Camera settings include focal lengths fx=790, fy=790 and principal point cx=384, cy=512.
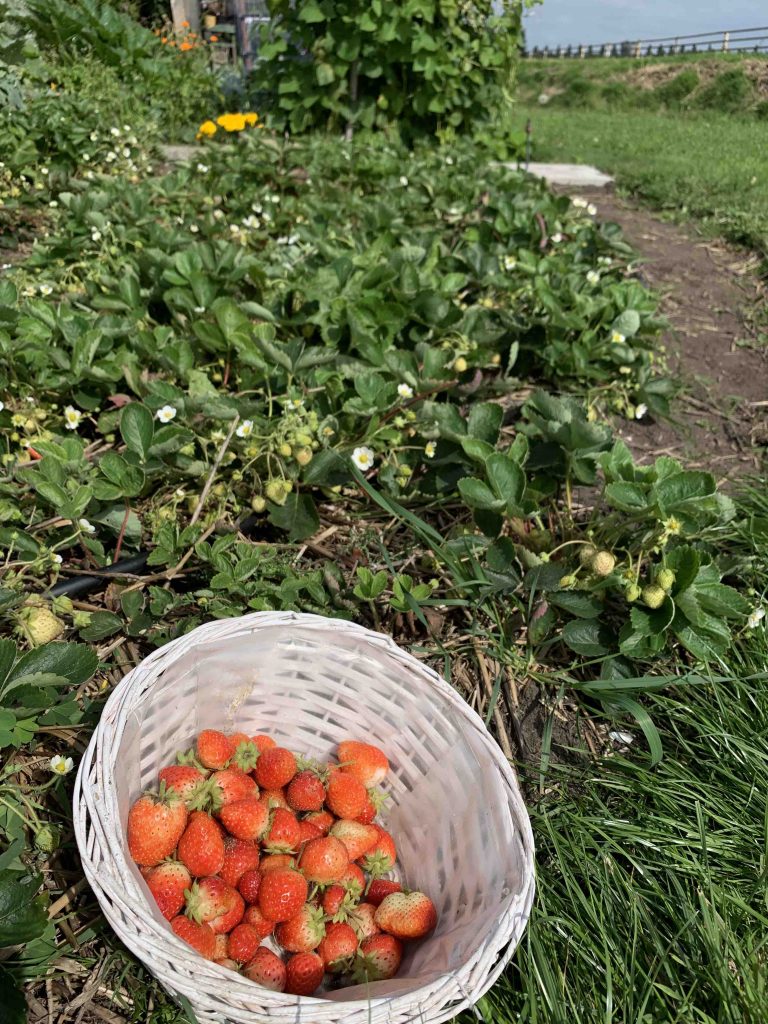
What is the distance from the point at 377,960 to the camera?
1294 mm

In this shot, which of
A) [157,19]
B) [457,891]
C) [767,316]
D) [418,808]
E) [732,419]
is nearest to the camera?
[457,891]

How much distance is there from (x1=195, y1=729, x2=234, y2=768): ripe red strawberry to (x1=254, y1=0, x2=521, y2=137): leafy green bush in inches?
187

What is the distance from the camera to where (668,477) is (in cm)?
165

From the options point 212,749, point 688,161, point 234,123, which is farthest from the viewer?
point 688,161

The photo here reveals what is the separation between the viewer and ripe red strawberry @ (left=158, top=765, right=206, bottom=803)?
1332mm

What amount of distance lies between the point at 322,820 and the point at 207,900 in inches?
10.7

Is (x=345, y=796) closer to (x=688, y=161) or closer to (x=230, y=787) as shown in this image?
(x=230, y=787)

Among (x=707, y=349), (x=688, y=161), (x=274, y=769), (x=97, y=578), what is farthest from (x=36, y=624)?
(x=688, y=161)

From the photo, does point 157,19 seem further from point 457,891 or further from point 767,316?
point 457,891

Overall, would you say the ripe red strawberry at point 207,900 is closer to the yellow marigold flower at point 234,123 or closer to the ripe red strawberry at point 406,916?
the ripe red strawberry at point 406,916

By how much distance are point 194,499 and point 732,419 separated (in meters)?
1.88

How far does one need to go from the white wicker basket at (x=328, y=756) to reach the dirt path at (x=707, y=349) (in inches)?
53.3

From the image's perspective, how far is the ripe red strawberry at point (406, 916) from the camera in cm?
132

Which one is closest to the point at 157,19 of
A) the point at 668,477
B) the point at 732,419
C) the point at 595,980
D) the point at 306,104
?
the point at 306,104
